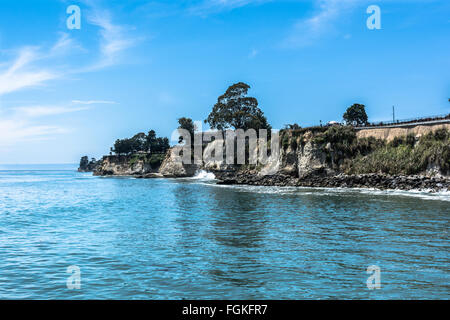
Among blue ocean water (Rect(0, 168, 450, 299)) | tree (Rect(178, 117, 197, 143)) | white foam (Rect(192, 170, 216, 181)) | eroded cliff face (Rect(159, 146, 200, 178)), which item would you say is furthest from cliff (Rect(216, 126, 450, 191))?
tree (Rect(178, 117, 197, 143))

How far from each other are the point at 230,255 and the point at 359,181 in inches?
1802

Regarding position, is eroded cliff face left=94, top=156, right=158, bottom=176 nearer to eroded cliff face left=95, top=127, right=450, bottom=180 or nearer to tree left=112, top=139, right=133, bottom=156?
tree left=112, top=139, right=133, bottom=156

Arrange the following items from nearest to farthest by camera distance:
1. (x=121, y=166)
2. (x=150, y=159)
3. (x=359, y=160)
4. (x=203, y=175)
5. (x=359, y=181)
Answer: (x=359, y=181) < (x=359, y=160) < (x=203, y=175) < (x=150, y=159) < (x=121, y=166)

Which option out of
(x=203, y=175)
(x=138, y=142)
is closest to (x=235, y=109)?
(x=203, y=175)

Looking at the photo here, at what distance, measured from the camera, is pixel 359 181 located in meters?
56.6

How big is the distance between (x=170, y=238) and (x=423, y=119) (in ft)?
178

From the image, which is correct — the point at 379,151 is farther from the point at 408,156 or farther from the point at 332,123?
the point at 332,123

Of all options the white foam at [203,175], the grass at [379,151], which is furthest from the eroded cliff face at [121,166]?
the grass at [379,151]

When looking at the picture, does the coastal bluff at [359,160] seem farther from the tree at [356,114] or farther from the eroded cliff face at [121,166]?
the eroded cliff face at [121,166]

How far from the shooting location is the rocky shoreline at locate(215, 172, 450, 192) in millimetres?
47612

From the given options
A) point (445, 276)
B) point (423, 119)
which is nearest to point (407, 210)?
point (445, 276)

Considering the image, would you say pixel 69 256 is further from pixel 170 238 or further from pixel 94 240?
pixel 170 238

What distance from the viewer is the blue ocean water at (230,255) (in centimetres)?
1123

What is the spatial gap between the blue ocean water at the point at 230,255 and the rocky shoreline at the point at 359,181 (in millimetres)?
21907
